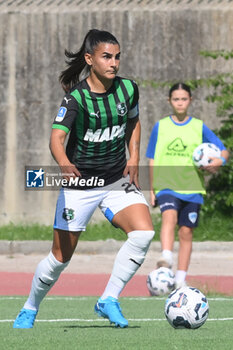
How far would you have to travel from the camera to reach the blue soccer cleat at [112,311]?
7.40 meters

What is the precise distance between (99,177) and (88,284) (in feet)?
16.8

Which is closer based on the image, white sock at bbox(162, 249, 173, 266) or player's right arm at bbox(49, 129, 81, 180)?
player's right arm at bbox(49, 129, 81, 180)

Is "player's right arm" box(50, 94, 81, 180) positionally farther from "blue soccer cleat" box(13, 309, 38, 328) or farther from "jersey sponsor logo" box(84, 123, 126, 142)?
"blue soccer cleat" box(13, 309, 38, 328)

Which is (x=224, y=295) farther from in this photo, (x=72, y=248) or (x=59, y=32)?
(x=59, y=32)

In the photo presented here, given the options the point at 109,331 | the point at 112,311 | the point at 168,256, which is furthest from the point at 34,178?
the point at 109,331

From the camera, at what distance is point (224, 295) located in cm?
1122

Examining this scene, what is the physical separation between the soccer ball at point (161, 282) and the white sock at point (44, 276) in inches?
119

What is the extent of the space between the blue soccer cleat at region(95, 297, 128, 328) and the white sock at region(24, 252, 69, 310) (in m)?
0.40

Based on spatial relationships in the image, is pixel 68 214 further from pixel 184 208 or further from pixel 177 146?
pixel 177 146

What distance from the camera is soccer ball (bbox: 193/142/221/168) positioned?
11.1 m

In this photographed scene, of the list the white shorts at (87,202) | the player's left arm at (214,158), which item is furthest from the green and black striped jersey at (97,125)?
the player's left arm at (214,158)

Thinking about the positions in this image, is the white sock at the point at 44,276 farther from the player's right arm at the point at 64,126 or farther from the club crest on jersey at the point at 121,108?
the club crest on jersey at the point at 121,108

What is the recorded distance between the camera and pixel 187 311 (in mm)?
7328

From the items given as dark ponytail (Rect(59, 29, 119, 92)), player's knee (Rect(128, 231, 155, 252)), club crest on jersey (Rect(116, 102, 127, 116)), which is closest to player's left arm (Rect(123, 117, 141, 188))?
club crest on jersey (Rect(116, 102, 127, 116))
